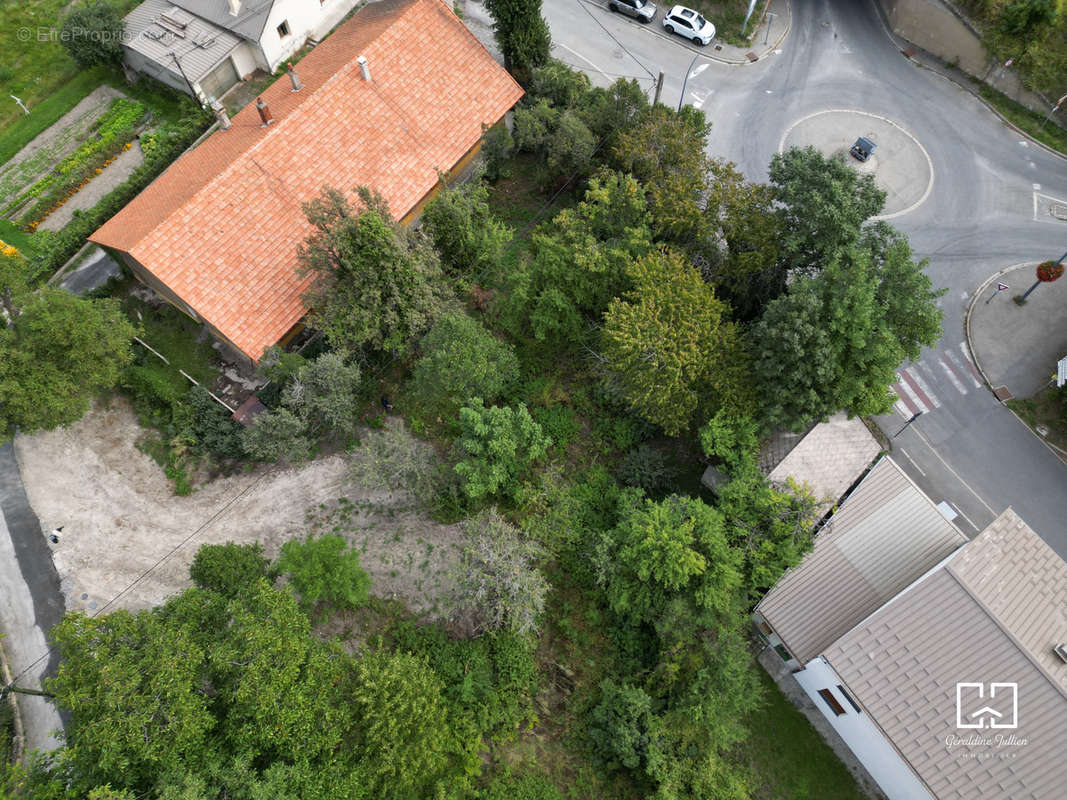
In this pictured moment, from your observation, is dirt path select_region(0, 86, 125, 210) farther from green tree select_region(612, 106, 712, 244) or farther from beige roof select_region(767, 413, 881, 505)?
beige roof select_region(767, 413, 881, 505)

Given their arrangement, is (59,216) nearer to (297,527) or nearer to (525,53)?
(297,527)

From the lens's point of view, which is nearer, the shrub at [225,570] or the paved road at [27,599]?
the shrub at [225,570]

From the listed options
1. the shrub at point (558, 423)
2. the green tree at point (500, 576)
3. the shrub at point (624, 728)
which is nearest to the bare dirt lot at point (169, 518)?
the green tree at point (500, 576)

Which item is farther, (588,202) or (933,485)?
(588,202)

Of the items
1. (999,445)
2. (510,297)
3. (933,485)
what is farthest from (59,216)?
(999,445)

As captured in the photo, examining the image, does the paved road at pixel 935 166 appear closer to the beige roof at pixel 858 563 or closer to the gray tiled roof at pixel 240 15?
the beige roof at pixel 858 563

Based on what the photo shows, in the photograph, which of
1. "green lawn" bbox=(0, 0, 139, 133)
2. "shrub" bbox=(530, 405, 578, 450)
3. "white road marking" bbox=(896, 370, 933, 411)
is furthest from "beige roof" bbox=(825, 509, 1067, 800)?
"green lawn" bbox=(0, 0, 139, 133)
